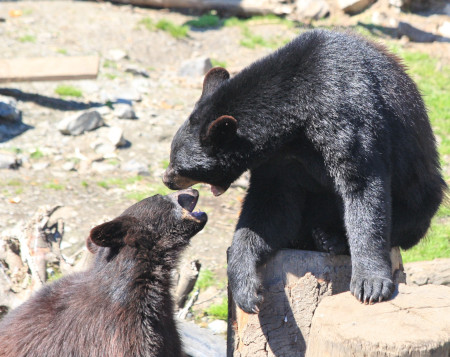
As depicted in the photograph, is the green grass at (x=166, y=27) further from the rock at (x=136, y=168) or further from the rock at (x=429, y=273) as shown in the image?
the rock at (x=429, y=273)

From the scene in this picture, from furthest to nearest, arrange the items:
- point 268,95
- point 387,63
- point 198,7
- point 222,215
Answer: point 198,7
point 222,215
point 387,63
point 268,95

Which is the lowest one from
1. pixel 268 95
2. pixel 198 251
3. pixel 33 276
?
pixel 198 251

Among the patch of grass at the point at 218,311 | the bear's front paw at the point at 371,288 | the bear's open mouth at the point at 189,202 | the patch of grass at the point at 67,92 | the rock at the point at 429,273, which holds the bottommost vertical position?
the patch of grass at the point at 67,92

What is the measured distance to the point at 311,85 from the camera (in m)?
4.14

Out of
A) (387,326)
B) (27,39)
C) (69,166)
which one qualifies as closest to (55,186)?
(69,166)

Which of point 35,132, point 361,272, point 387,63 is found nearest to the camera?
point 361,272

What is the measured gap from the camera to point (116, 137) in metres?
9.05

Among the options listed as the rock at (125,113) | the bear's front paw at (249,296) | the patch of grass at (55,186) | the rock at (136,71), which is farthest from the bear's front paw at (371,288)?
the rock at (136,71)

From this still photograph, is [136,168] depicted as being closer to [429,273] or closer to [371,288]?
[429,273]

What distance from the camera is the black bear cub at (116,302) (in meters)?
3.92

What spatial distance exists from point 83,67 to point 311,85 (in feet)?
22.3

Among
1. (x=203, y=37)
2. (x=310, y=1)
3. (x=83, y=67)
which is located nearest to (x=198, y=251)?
(x=83, y=67)

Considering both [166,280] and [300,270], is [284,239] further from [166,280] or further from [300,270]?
[166,280]

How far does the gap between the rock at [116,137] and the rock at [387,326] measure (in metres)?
5.93
